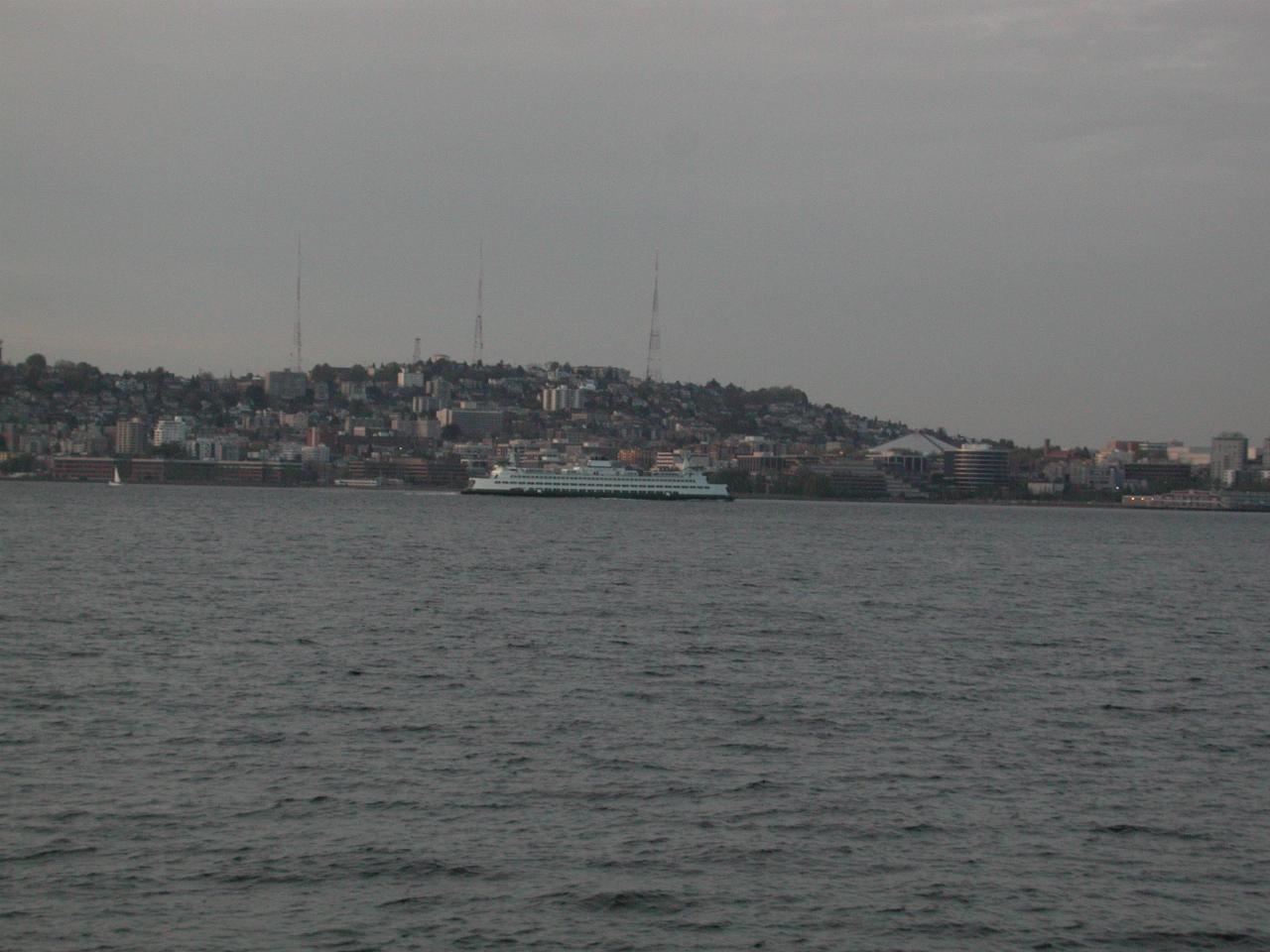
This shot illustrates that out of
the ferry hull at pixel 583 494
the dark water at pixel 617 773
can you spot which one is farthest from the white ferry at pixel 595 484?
the dark water at pixel 617 773

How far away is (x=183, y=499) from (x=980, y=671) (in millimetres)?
104802

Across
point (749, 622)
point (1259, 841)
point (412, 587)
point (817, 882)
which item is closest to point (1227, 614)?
point (749, 622)

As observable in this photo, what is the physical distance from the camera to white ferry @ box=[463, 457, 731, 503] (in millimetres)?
143375

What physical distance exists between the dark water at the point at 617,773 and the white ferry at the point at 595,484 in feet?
342

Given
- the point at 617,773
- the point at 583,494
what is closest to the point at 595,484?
the point at 583,494

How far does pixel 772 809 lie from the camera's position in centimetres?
1603

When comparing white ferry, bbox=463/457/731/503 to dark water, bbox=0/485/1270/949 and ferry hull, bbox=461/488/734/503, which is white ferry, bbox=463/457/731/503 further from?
dark water, bbox=0/485/1270/949

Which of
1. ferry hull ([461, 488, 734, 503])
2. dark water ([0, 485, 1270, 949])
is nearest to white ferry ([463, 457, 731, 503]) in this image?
ferry hull ([461, 488, 734, 503])

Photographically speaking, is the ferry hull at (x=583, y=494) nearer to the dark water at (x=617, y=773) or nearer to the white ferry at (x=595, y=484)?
the white ferry at (x=595, y=484)

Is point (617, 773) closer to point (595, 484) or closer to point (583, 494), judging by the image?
point (583, 494)

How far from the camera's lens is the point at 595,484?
14488 cm

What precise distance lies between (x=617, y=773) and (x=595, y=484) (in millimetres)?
127482

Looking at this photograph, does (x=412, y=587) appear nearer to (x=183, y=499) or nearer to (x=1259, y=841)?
(x=1259, y=841)

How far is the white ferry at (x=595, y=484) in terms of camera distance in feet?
470
